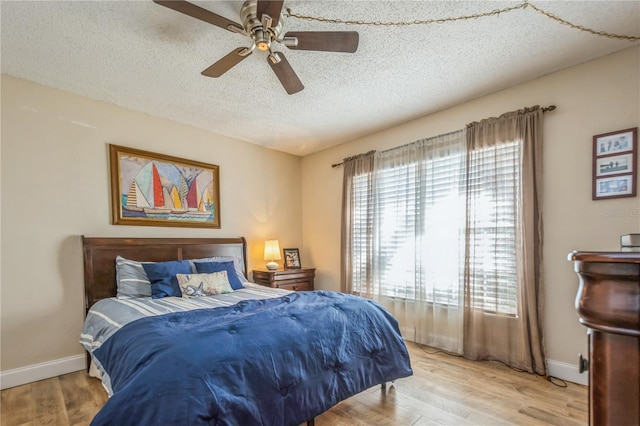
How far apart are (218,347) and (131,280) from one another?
6.22ft

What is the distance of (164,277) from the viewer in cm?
290

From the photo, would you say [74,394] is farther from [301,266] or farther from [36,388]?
[301,266]

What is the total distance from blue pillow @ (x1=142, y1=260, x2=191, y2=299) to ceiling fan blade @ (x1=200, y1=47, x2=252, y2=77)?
1.88 m

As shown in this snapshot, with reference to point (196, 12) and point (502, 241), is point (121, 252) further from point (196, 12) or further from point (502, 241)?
point (502, 241)

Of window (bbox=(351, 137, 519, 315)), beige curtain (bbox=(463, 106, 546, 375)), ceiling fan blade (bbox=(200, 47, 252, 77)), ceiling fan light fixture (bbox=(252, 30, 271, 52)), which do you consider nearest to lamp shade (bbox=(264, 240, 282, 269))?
window (bbox=(351, 137, 519, 315))

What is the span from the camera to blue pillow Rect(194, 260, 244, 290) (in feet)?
10.5

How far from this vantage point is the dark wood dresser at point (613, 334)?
390mm

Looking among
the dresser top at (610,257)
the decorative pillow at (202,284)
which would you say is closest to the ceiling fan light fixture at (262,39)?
A: the dresser top at (610,257)

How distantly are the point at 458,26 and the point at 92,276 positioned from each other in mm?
3715

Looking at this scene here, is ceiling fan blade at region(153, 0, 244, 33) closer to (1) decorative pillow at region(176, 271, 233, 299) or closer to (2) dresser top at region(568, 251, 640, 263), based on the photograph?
(2) dresser top at region(568, 251, 640, 263)

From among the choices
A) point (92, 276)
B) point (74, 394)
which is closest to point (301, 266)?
point (92, 276)

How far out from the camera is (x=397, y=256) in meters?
3.66

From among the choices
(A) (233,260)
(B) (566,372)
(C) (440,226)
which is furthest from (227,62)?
(B) (566,372)

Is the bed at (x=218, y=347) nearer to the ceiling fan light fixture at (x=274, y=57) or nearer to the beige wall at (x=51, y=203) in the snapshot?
the beige wall at (x=51, y=203)
